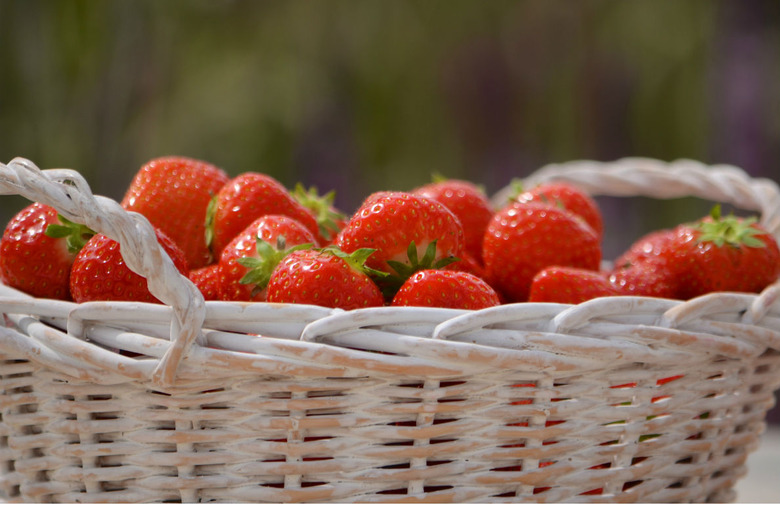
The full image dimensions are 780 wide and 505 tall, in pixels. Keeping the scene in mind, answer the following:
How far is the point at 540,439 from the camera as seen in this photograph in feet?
1.61

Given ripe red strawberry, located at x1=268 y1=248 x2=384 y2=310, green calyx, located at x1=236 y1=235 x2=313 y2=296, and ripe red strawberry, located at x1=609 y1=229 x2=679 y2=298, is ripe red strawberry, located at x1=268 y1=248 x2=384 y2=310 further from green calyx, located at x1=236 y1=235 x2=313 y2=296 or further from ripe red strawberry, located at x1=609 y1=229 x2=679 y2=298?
ripe red strawberry, located at x1=609 y1=229 x2=679 y2=298

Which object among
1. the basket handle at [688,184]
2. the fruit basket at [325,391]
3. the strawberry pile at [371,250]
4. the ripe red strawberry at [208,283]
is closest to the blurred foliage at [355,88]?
the basket handle at [688,184]

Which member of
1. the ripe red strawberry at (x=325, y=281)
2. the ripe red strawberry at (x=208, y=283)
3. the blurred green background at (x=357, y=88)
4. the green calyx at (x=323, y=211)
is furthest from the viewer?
the blurred green background at (x=357, y=88)

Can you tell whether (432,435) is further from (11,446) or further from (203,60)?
(203,60)

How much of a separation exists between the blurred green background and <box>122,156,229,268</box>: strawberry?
1549mm

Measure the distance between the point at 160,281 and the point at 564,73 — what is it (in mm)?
2076

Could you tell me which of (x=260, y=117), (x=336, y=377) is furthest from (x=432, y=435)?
(x=260, y=117)

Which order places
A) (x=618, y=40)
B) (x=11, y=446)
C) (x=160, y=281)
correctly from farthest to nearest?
(x=618, y=40), (x=11, y=446), (x=160, y=281)

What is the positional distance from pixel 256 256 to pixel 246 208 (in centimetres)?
9

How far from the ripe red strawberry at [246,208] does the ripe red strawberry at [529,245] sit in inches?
6.6

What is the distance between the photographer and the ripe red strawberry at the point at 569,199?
2.77 feet

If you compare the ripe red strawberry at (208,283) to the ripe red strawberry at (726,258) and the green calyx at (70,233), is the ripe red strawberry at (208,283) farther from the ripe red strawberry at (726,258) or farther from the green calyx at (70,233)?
the ripe red strawberry at (726,258)

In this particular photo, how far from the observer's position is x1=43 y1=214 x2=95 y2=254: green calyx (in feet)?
1.96

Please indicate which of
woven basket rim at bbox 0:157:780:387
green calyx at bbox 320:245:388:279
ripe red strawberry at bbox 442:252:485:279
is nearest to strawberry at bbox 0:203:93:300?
woven basket rim at bbox 0:157:780:387
